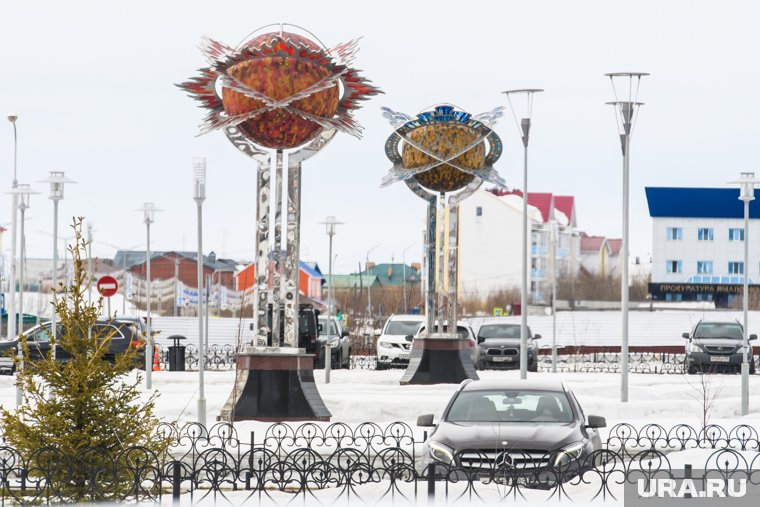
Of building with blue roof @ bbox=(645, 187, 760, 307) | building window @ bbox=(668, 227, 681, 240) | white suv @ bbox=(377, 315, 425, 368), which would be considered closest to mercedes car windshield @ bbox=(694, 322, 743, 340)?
white suv @ bbox=(377, 315, 425, 368)

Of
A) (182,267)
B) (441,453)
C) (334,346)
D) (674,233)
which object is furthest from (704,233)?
(441,453)

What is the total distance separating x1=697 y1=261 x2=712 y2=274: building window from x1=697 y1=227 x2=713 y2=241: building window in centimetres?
174

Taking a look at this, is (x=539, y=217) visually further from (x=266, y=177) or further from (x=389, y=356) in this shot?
(x=266, y=177)

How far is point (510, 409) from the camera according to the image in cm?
1622

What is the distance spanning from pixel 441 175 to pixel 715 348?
1282 cm

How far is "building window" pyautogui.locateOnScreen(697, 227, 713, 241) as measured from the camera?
97.2 metres

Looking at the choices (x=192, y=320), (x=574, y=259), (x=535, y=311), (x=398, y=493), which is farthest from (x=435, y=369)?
(x=574, y=259)

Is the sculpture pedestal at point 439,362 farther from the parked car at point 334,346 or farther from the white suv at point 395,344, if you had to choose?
the white suv at point 395,344

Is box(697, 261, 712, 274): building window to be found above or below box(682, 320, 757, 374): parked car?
above

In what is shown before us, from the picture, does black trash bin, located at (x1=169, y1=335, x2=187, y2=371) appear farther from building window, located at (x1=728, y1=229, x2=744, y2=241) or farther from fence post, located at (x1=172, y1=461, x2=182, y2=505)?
building window, located at (x1=728, y1=229, x2=744, y2=241)

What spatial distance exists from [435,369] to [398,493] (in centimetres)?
1921

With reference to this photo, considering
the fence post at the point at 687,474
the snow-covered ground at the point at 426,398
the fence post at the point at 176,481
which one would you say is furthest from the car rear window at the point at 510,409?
the snow-covered ground at the point at 426,398

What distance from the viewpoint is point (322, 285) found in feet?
424

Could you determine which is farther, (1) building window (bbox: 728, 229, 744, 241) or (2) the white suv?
(1) building window (bbox: 728, 229, 744, 241)
